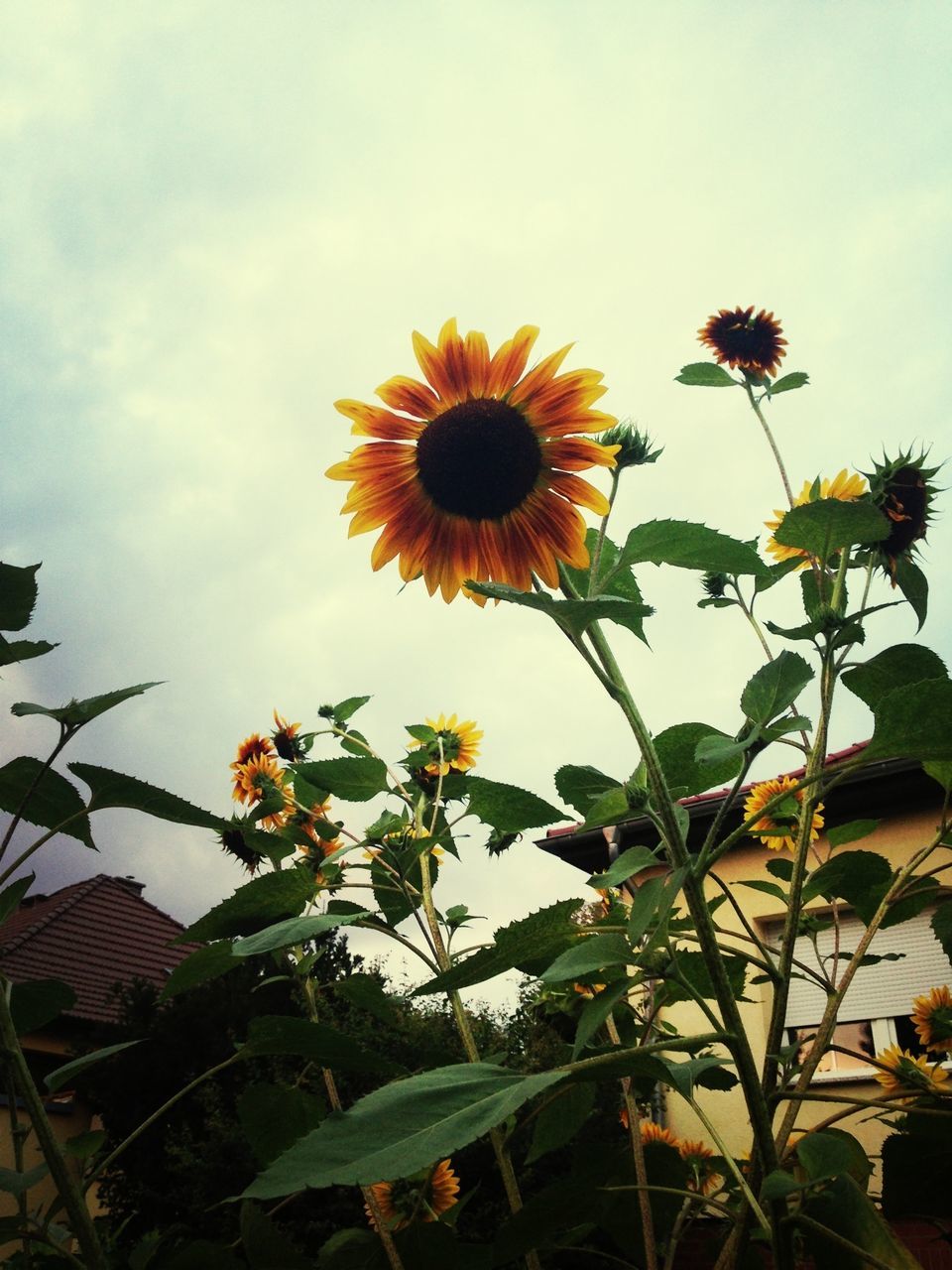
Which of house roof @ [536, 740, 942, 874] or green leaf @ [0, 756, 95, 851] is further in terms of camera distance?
house roof @ [536, 740, 942, 874]

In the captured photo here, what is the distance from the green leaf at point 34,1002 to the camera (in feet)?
3.34

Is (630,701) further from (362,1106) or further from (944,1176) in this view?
(944,1176)

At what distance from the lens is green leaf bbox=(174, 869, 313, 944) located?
3.24ft

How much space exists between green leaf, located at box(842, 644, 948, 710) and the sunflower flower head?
0.81ft

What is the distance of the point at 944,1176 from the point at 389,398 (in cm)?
106

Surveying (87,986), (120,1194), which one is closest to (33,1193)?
(120,1194)

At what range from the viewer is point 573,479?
1190 millimetres

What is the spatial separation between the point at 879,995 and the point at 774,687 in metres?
5.73

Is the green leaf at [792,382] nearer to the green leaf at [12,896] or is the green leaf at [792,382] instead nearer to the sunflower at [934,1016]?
the sunflower at [934,1016]

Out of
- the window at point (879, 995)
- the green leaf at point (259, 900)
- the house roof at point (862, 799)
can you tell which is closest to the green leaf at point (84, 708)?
the green leaf at point (259, 900)

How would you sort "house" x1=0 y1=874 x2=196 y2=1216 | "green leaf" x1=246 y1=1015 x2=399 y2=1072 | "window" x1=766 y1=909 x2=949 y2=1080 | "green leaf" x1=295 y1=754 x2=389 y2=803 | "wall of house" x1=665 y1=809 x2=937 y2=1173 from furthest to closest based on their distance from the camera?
"house" x1=0 y1=874 x2=196 y2=1216 < "window" x1=766 y1=909 x2=949 y2=1080 < "wall of house" x1=665 y1=809 x2=937 y2=1173 < "green leaf" x1=295 y1=754 x2=389 y2=803 < "green leaf" x1=246 y1=1015 x2=399 y2=1072

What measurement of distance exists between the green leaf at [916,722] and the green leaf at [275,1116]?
833mm

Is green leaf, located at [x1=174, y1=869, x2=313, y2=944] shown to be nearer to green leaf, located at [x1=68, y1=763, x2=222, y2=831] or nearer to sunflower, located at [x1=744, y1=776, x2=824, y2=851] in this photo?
green leaf, located at [x1=68, y1=763, x2=222, y2=831]

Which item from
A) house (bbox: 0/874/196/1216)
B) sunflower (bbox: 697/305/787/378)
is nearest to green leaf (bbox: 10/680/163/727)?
sunflower (bbox: 697/305/787/378)
